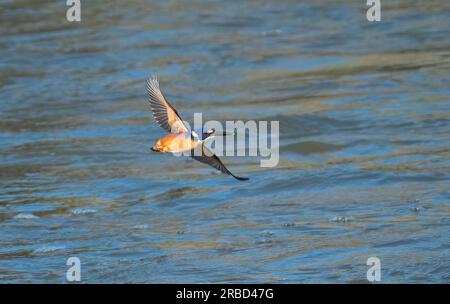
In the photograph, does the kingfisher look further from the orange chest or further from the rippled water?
the rippled water

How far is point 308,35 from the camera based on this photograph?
1173 centimetres

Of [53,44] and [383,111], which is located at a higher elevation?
[53,44]

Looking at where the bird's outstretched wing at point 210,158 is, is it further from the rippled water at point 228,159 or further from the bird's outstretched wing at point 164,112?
the rippled water at point 228,159

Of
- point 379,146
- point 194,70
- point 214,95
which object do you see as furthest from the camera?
point 194,70

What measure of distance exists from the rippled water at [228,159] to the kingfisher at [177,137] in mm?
1027

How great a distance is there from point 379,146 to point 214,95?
209 cm

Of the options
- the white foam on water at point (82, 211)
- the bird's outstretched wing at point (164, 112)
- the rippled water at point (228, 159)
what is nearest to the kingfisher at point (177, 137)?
the bird's outstretched wing at point (164, 112)

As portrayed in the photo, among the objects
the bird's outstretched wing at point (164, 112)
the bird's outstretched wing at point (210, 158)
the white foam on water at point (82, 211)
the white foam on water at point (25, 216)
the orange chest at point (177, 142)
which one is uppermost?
the bird's outstretched wing at point (164, 112)

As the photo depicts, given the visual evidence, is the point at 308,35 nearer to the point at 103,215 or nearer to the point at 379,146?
the point at 379,146

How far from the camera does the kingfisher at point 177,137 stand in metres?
5.11

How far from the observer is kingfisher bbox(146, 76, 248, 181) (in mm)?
5105

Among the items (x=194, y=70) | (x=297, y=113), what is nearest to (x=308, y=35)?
(x=194, y=70)

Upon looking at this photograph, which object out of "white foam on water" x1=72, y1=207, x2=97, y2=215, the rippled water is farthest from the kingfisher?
"white foam on water" x1=72, y1=207, x2=97, y2=215

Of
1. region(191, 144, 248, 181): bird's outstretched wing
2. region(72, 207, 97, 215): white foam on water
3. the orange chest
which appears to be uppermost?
the orange chest
